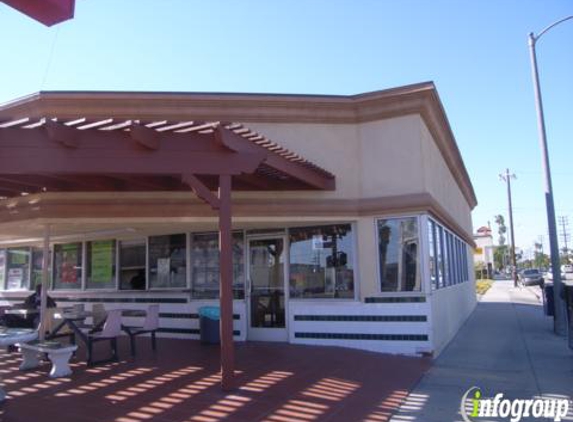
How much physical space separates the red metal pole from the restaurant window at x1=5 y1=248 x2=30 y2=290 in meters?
10.4

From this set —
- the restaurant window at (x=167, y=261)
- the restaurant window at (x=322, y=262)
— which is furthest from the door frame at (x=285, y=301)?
the restaurant window at (x=167, y=261)

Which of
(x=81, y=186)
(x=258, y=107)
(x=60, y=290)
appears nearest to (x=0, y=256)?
(x=60, y=290)

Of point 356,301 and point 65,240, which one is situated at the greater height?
point 65,240

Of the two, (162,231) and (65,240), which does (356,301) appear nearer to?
(162,231)

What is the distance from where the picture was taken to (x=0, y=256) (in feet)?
51.3

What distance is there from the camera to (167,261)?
11867 mm

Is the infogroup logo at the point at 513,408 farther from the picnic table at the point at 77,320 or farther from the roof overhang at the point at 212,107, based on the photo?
the picnic table at the point at 77,320

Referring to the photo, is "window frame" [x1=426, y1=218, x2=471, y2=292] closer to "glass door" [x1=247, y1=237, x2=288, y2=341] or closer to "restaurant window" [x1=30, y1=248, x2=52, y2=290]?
"glass door" [x1=247, y1=237, x2=288, y2=341]

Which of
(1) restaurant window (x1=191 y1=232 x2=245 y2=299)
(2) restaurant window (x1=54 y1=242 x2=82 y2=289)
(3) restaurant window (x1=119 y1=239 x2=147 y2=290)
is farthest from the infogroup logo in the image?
(2) restaurant window (x1=54 y1=242 x2=82 y2=289)

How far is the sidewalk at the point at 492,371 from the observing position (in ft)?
20.1

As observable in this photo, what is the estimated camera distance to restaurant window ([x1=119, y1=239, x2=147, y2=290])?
12.2 m

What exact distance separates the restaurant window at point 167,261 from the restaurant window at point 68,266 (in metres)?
2.50

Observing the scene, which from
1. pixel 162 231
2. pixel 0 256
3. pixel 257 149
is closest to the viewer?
pixel 257 149

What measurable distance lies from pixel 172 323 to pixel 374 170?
5.47m
